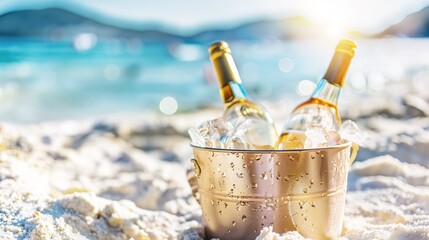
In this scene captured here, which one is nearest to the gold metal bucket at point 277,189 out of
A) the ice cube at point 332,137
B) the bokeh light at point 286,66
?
the ice cube at point 332,137

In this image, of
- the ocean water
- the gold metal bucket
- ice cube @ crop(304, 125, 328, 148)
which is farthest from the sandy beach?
the ocean water

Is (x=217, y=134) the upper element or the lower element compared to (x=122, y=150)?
upper

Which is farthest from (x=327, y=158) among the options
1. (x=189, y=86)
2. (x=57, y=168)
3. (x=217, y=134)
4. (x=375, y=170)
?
(x=189, y=86)

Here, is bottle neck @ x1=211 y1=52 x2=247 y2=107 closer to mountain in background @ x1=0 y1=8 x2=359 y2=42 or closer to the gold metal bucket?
the gold metal bucket

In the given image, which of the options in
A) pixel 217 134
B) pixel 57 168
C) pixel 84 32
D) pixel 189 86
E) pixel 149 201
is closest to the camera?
pixel 217 134

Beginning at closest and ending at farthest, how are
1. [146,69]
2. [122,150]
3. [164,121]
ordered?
[122,150] < [164,121] < [146,69]

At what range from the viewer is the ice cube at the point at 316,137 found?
65.6 inches

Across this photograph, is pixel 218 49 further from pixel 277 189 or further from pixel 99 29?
pixel 99 29

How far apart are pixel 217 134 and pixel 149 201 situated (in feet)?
2.96

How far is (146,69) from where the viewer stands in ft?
63.7

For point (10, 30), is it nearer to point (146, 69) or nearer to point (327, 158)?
point (146, 69)

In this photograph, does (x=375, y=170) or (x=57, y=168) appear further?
(x=57, y=168)

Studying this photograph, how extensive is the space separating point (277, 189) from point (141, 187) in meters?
1.33

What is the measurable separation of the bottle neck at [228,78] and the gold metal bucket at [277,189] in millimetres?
397
